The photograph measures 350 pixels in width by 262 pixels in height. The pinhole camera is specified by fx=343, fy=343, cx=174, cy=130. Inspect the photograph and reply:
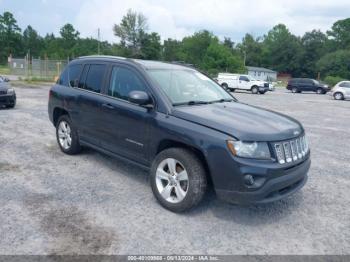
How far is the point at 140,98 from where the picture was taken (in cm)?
436

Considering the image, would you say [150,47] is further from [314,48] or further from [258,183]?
[258,183]

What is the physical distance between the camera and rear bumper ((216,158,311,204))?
370 cm

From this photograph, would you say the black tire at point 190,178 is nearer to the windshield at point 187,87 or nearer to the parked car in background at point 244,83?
the windshield at point 187,87

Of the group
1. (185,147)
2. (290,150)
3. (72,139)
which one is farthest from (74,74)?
(290,150)

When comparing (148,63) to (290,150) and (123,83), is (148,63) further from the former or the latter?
(290,150)

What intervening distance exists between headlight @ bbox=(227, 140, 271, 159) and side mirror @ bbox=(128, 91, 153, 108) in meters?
1.29

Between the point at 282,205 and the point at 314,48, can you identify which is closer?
the point at 282,205

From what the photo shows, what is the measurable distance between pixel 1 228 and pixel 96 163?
2400 mm

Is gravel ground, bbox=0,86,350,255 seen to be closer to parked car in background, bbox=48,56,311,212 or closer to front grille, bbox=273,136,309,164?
parked car in background, bbox=48,56,311,212

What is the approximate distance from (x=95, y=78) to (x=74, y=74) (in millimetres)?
808

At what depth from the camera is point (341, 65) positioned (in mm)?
72188

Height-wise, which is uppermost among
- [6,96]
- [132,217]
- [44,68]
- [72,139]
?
[44,68]

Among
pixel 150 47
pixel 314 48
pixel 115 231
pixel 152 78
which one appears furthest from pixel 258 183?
pixel 314 48

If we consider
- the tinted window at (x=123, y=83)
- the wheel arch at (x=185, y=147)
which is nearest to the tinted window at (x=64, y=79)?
the tinted window at (x=123, y=83)
